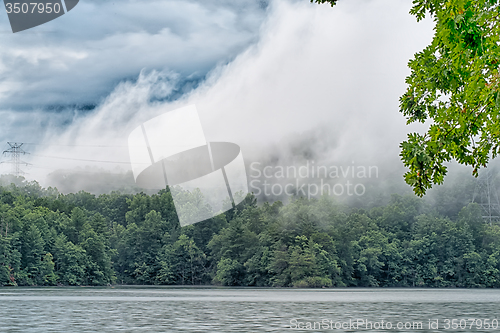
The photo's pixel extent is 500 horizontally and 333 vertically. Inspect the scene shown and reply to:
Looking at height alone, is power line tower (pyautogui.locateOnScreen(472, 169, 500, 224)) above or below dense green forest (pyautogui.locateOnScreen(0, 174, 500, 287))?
above

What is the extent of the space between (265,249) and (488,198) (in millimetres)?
61589

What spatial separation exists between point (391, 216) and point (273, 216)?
28.0 meters

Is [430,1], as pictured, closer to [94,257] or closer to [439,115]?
[439,115]

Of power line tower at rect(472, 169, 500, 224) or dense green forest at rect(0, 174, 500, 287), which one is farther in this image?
power line tower at rect(472, 169, 500, 224)

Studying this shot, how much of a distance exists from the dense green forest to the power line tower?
450 inches

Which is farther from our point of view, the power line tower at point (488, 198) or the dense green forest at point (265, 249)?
the power line tower at point (488, 198)

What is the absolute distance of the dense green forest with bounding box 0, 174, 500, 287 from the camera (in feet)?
336

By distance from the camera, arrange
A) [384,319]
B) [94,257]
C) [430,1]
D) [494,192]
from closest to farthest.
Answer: [430,1] → [384,319] → [94,257] → [494,192]

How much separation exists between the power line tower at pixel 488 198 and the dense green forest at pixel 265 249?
11.4 metres

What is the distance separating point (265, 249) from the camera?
108m

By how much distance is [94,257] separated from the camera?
110312 millimetres

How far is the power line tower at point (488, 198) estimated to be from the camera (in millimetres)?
135125

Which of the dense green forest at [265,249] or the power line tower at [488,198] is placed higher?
the power line tower at [488,198]

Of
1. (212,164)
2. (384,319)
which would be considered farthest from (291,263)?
(384,319)
